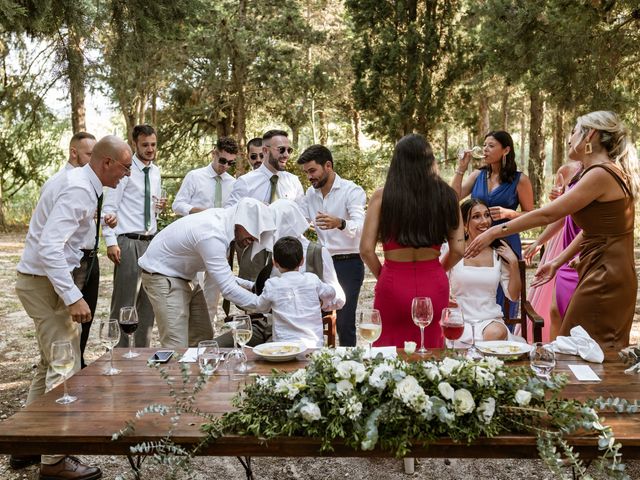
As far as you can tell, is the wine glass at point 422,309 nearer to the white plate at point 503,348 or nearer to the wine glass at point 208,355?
the white plate at point 503,348

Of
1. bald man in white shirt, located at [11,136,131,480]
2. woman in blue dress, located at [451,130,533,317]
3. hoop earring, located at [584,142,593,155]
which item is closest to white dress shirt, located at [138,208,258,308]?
bald man in white shirt, located at [11,136,131,480]

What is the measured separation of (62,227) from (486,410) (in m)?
2.36

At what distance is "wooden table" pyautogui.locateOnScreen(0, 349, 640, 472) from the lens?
1.86 metres

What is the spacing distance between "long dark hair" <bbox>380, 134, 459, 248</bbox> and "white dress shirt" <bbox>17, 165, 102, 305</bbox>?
1645 millimetres

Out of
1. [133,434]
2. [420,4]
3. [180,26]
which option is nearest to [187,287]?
[133,434]

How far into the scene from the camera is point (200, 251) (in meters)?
3.43

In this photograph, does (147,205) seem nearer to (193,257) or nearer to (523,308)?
(193,257)

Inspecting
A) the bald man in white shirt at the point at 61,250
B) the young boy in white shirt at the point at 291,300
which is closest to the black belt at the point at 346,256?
the young boy in white shirt at the point at 291,300

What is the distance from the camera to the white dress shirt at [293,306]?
3.32m

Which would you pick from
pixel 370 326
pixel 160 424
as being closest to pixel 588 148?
pixel 370 326

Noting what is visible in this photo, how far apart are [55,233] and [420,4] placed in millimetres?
11827

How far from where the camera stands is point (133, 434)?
6.36 ft

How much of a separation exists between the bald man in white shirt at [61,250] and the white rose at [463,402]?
209cm

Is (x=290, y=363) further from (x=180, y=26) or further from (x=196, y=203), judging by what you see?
(x=180, y=26)
